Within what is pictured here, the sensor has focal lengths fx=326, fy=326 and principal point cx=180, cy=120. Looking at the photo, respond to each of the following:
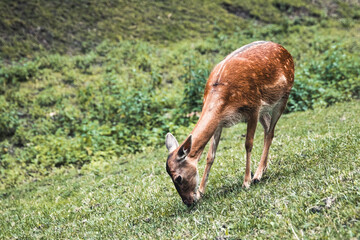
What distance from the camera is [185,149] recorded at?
4039mm

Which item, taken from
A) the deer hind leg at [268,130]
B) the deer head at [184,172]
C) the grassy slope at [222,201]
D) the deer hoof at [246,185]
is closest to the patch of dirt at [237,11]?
the grassy slope at [222,201]

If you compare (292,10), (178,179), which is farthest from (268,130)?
(292,10)

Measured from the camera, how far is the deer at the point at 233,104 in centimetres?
420

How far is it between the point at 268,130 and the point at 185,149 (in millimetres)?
1971

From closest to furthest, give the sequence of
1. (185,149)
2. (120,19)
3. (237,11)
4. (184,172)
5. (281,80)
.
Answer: (185,149) → (184,172) → (281,80) → (120,19) → (237,11)

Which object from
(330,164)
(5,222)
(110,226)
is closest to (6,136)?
(5,222)

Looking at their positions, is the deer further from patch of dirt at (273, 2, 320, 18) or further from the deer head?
patch of dirt at (273, 2, 320, 18)

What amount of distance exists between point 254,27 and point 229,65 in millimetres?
18530

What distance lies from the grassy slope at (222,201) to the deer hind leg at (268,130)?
0.14 metres

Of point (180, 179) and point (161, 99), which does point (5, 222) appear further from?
point (161, 99)

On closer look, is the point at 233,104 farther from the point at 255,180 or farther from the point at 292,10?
the point at 292,10

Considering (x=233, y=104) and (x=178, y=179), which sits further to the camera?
(x=233, y=104)

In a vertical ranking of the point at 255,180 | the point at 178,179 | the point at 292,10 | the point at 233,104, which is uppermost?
the point at 233,104

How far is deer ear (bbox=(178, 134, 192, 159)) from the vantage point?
3.97m
